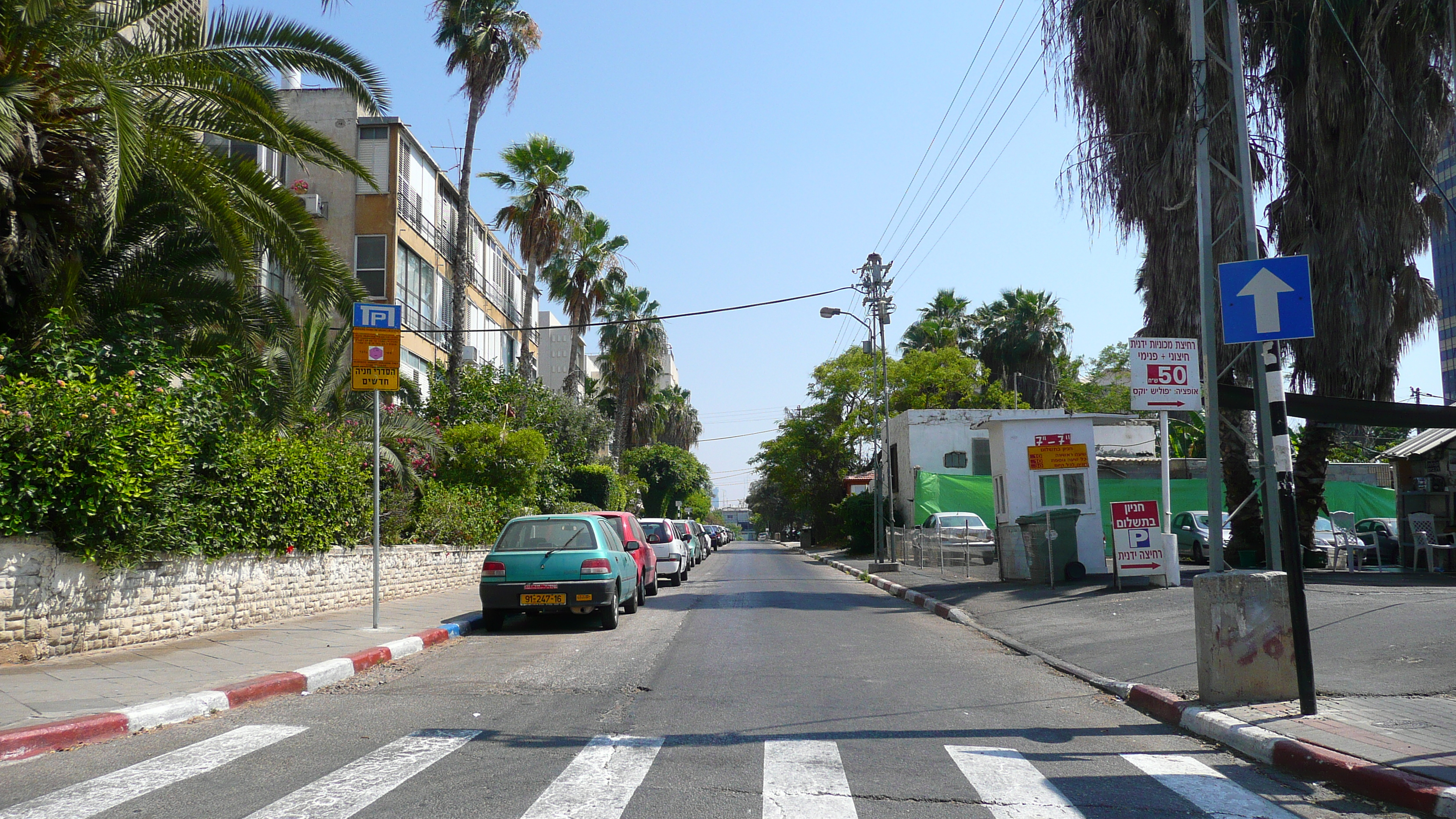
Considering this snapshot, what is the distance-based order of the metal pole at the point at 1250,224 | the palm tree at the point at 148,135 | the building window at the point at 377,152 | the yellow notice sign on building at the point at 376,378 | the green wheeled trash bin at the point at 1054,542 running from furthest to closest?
1. the building window at the point at 377,152
2. the green wheeled trash bin at the point at 1054,542
3. the yellow notice sign on building at the point at 376,378
4. the palm tree at the point at 148,135
5. the metal pole at the point at 1250,224

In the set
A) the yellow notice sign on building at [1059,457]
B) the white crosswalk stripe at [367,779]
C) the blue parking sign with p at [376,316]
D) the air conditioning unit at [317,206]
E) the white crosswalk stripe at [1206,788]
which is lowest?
the white crosswalk stripe at [1206,788]

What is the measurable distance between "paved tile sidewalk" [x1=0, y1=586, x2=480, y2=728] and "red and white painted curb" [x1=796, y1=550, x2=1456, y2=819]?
23.9 feet

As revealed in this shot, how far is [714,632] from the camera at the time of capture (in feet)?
43.6

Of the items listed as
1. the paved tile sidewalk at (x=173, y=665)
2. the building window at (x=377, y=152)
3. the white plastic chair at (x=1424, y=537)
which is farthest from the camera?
the building window at (x=377, y=152)

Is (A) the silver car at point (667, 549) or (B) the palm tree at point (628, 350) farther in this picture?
(B) the palm tree at point (628, 350)

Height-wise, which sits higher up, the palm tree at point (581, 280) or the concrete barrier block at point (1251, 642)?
the palm tree at point (581, 280)

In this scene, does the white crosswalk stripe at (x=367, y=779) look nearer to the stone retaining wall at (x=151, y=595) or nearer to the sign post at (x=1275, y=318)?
the stone retaining wall at (x=151, y=595)

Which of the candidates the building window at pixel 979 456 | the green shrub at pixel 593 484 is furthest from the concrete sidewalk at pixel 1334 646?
the building window at pixel 979 456

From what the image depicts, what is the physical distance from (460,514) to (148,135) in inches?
479

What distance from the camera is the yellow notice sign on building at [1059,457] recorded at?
19.5 meters

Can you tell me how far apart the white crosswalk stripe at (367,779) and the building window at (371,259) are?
24.1 meters

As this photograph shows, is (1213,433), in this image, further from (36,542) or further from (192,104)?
(192,104)

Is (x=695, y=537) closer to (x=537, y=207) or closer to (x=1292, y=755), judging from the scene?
(x=537, y=207)

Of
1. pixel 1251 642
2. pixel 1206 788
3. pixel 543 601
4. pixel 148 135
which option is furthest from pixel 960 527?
pixel 1206 788
